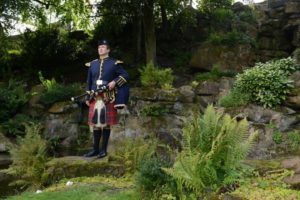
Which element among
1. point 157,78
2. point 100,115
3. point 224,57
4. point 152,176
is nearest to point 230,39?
point 224,57

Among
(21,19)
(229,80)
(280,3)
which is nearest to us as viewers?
(229,80)

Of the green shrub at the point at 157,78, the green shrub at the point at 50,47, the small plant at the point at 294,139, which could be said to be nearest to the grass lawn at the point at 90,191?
the small plant at the point at 294,139

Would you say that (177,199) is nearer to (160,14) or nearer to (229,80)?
(229,80)

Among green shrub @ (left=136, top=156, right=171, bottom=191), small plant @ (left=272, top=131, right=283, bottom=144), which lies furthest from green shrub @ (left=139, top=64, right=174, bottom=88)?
green shrub @ (left=136, top=156, right=171, bottom=191)

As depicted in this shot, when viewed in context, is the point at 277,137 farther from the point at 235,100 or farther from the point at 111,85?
the point at 111,85

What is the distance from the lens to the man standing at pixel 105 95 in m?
7.79

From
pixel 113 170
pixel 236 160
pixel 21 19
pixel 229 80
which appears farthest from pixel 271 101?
pixel 21 19

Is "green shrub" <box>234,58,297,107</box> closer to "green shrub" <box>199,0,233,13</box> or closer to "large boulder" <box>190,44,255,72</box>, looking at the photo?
"large boulder" <box>190,44,255,72</box>

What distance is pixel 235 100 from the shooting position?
10719mm

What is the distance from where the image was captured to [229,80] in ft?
42.5

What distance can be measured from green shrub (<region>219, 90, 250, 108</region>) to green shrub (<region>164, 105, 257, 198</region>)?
5.20 meters

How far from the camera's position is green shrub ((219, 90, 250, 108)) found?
10609 mm

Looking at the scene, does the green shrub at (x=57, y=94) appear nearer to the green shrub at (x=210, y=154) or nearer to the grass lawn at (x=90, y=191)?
the grass lawn at (x=90, y=191)

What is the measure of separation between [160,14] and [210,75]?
5.51 meters
